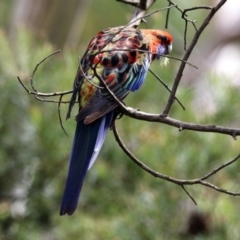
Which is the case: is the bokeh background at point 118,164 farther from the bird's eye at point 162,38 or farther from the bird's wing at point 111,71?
the bird's wing at point 111,71

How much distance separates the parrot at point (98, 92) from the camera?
2.25m

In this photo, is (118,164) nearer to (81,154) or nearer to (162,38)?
(162,38)

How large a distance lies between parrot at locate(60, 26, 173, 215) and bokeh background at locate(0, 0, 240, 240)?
1034 millimetres

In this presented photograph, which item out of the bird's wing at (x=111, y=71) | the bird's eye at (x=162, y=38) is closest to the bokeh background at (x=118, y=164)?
the bird's eye at (x=162, y=38)

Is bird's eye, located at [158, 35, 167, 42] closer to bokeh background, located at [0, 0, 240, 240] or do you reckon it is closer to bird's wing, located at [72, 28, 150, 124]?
bird's wing, located at [72, 28, 150, 124]

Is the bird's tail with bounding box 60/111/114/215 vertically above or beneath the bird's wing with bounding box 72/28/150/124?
beneath

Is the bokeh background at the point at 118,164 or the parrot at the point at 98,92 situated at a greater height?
the parrot at the point at 98,92

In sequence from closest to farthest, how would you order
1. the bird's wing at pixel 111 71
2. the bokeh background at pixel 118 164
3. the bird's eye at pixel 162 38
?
the bird's wing at pixel 111 71 < the bird's eye at pixel 162 38 < the bokeh background at pixel 118 164

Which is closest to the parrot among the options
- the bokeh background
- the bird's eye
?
the bird's eye

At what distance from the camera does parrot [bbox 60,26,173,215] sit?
225 cm

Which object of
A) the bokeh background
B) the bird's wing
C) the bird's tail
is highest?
the bird's wing

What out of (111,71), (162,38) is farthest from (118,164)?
(111,71)

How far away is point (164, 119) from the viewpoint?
6.72 feet

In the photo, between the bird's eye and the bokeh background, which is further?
the bokeh background
